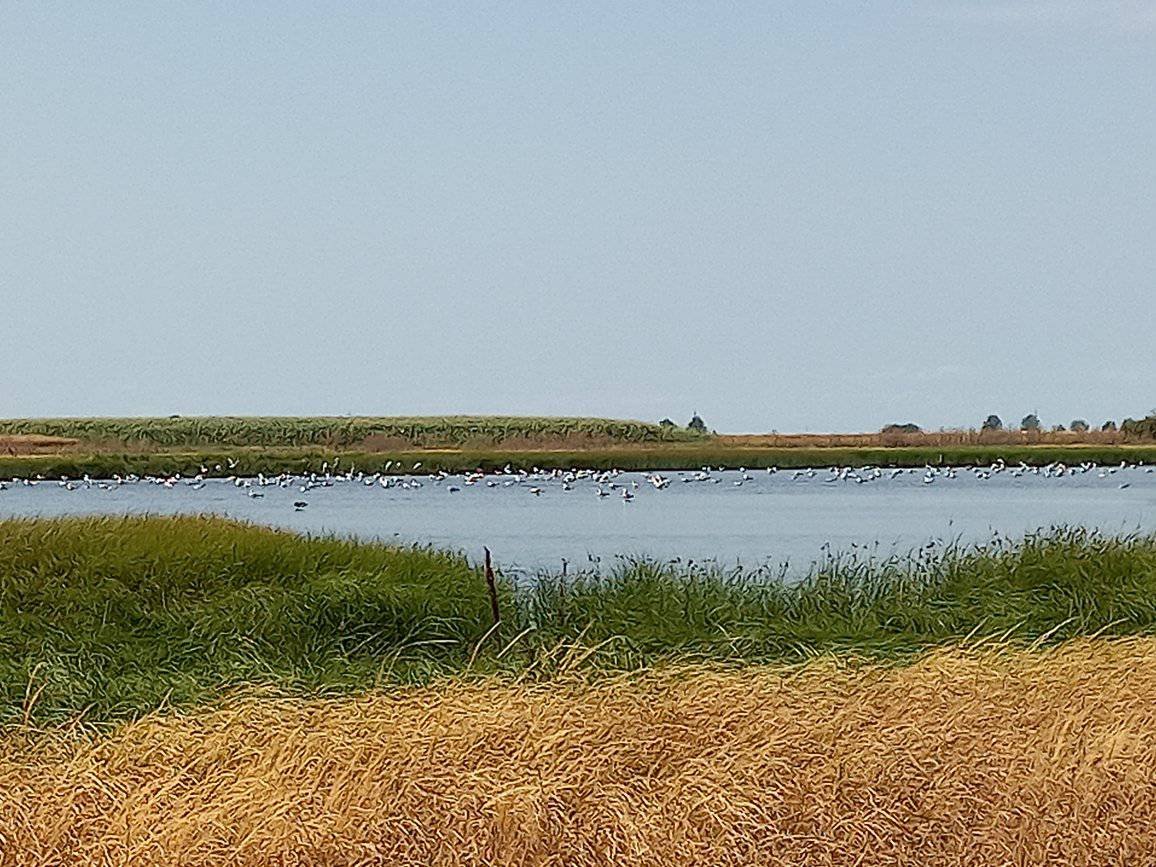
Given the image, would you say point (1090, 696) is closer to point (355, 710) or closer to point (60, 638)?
point (355, 710)

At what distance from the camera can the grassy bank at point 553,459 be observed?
122ft

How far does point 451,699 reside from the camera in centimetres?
815

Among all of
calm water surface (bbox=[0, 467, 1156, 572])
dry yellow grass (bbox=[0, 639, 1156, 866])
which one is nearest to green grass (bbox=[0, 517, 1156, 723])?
dry yellow grass (bbox=[0, 639, 1156, 866])

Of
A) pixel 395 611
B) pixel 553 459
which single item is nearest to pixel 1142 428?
pixel 553 459

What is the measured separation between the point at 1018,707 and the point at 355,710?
10.4ft

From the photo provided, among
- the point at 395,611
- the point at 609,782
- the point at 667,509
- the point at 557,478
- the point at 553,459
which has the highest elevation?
the point at 553,459

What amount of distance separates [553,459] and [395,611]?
2790 centimetres

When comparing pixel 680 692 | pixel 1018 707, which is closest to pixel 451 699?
pixel 680 692

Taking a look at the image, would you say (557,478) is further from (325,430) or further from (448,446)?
(325,430)

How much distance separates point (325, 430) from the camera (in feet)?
185

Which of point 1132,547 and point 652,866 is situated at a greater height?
point 1132,547

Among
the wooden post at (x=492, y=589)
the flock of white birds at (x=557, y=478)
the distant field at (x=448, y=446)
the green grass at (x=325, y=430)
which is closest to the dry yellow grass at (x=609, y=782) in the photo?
the wooden post at (x=492, y=589)

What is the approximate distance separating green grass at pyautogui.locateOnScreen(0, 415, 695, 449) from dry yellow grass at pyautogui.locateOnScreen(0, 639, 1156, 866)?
43825mm

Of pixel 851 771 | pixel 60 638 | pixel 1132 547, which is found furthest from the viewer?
pixel 1132 547
